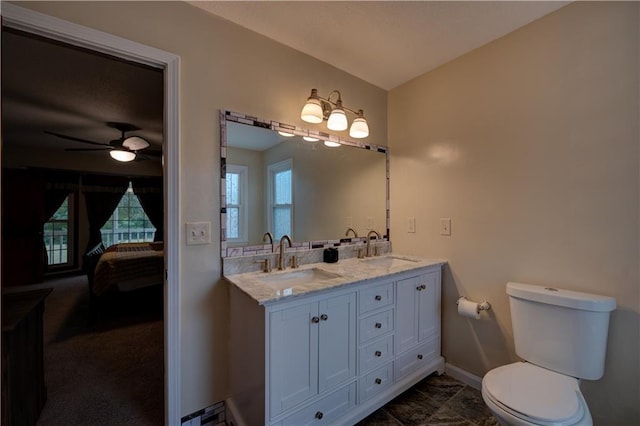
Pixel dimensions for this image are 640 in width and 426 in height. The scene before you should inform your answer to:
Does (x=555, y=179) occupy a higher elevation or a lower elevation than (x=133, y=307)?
higher

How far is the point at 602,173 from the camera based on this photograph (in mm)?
1424

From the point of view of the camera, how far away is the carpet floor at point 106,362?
170 centimetres

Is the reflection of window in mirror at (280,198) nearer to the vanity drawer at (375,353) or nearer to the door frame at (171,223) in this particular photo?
the door frame at (171,223)

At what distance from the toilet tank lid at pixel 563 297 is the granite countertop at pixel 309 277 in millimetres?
553

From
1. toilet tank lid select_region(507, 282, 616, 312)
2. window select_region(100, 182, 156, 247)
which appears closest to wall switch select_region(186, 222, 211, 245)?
toilet tank lid select_region(507, 282, 616, 312)

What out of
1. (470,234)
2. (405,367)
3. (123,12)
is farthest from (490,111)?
(123,12)

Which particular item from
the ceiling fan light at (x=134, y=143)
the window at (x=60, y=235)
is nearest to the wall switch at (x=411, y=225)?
the ceiling fan light at (x=134, y=143)

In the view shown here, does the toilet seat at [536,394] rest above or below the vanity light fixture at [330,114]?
below

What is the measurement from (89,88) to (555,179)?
3728mm

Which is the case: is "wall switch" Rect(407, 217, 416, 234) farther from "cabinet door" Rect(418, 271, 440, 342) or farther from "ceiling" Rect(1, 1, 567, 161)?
"ceiling" Rect(1, 1, 567, 161)

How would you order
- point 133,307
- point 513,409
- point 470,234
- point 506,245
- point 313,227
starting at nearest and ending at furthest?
point 513,409
point 506,245
point 470,234
point 313,227
point 133,307

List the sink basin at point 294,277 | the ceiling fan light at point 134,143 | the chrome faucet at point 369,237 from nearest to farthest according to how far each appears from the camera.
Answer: the sink basin at point 294,277, the chrome faucet at point 369,237, the ceiling fan light at point 134,143

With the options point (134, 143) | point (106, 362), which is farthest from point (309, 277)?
point (134, 143)

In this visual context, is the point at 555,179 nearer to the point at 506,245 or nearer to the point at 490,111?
the point at 506,245
